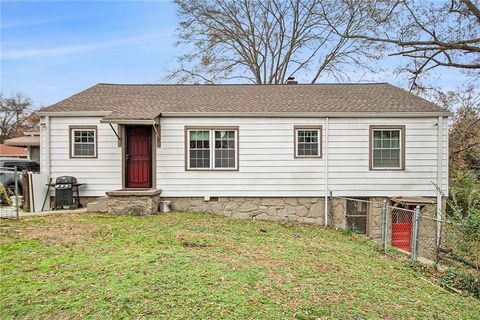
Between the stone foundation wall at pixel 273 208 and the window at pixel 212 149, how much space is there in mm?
1064

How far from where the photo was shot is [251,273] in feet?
14.0

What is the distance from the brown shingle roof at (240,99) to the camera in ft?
31.5

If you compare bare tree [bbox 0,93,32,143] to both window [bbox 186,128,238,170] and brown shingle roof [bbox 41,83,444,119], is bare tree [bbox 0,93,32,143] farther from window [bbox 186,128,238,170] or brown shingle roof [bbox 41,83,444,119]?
window [bbox 186,128,238,170]

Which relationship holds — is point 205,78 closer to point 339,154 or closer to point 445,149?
point 339,154

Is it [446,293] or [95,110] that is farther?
[95,110]

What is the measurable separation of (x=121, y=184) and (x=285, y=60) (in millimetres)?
16356

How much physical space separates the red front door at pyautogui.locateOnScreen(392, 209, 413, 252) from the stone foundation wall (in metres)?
1.48

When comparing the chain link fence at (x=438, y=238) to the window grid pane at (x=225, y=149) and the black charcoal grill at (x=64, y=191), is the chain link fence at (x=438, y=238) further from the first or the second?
the black charcoal grill at (x=64, y=191)

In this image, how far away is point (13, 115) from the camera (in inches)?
1617

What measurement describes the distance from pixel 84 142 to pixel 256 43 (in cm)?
1649

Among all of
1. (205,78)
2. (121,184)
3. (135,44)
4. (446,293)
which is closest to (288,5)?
(205,78)

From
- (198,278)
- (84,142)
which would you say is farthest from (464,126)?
(84,142)

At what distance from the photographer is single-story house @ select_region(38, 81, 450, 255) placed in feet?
31.0

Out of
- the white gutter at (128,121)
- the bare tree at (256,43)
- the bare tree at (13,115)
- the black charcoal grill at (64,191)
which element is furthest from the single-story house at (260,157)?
the bare tree at (13,115)
